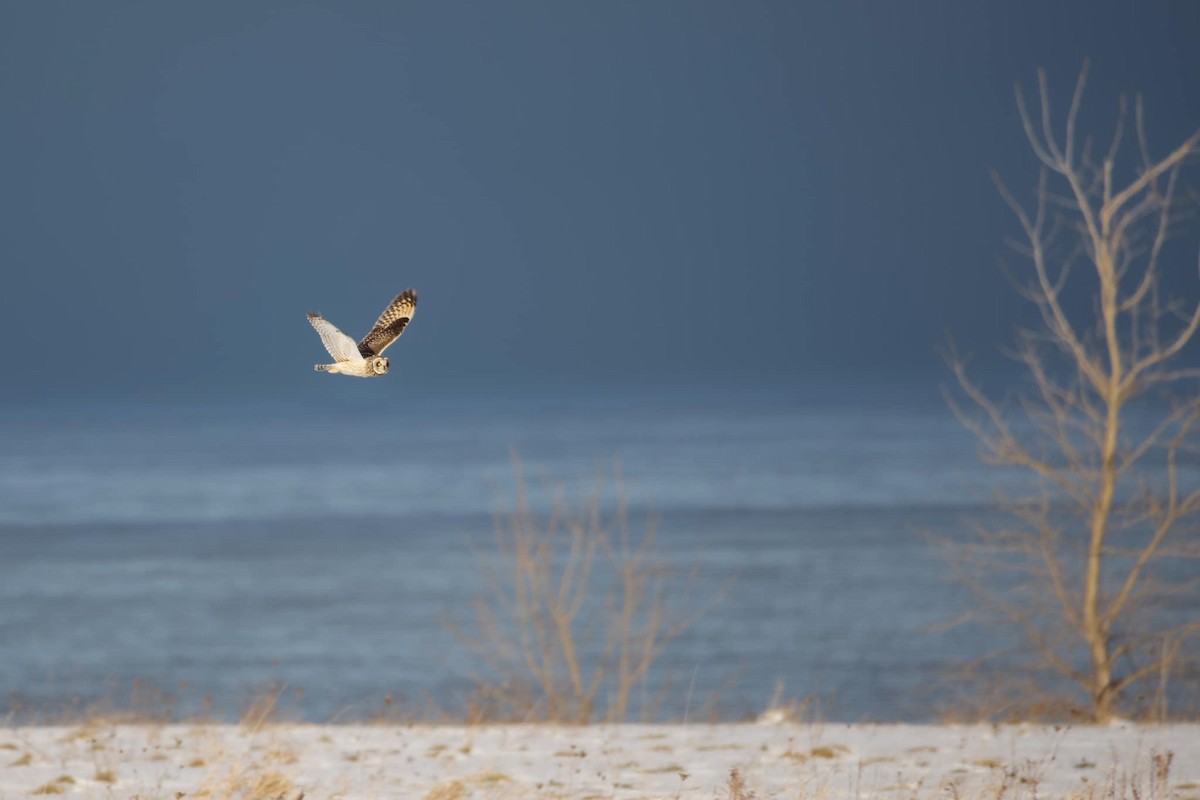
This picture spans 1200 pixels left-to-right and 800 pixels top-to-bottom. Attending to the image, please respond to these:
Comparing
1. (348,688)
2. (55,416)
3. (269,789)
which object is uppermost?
(55,416)

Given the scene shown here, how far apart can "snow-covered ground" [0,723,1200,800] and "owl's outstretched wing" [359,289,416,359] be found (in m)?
3.52

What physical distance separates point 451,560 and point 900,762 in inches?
1032

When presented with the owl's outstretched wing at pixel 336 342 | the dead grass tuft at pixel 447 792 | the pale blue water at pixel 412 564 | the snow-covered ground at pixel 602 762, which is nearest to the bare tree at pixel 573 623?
the pale blue water at pixel 412 564

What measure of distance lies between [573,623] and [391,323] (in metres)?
20.3

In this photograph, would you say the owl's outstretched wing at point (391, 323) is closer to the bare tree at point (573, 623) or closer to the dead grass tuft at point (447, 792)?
the dead grass tuft at point (447, 792)

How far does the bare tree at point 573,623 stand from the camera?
12.5m

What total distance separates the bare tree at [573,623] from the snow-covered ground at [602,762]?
172 centimetres

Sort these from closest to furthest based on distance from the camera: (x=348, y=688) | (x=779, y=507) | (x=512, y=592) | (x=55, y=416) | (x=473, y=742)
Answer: (x=473, y=742)
(x=348, y=688)
(x=512, y=592)
(x=779, y=507)
(x=55, y=416)

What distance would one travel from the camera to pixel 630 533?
1410 inches

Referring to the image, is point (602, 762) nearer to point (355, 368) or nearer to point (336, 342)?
point (336, 342)

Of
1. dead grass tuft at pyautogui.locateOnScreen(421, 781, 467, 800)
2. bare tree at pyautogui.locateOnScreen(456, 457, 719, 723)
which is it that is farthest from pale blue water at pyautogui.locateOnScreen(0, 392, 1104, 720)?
dead grass tuft at pyautogui.locateOnScreen(421, 781, 467, 800)

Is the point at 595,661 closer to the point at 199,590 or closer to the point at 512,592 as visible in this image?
the point at 512,592

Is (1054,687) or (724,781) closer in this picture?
(724,781)

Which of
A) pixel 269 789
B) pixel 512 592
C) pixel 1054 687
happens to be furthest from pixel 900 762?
pixel 512 592
